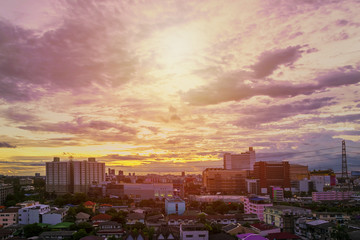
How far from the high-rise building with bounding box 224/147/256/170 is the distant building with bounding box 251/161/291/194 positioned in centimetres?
2993

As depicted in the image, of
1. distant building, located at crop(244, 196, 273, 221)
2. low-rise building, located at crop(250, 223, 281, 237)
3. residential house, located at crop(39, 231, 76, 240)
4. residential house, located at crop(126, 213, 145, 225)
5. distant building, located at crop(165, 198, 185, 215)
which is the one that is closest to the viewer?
low-rise building, located at crop(250, 223, 281, 237)

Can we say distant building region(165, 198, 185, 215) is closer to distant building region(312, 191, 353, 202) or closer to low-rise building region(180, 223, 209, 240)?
low-rise building region(180, 223, 209, 240)

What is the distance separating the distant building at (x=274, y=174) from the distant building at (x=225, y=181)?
16.0 feet

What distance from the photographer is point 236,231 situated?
2508 centimetres

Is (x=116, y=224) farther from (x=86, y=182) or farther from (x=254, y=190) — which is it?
(x=254, y=190)

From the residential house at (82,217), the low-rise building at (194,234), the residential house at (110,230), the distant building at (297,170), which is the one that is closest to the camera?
the low-rise building at (194,234)

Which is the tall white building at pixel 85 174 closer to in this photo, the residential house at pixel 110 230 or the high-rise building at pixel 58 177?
the high-rise building at pixel 58 177

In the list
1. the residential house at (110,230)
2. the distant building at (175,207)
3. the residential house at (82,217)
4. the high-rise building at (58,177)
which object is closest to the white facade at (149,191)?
the high-rise building at (58,177)

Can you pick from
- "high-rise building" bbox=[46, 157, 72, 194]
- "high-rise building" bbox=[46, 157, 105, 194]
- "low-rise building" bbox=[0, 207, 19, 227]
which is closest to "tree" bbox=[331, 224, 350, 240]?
"low-rise building" bbox=[0, 207, 19, 227]

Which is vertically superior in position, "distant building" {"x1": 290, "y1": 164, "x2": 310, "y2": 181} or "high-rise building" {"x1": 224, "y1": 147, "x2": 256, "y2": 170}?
"high-rise building" {"x1": 224, "y1": 147, "x2": 256, "y2": 170}

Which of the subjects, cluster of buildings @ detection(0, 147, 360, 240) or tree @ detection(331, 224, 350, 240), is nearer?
tree @ detection(331, 224, 350, 240)

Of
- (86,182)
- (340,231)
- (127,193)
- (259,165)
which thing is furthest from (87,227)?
(259,165)

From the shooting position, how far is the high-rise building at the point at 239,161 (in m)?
102

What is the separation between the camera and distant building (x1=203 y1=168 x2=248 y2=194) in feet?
243
